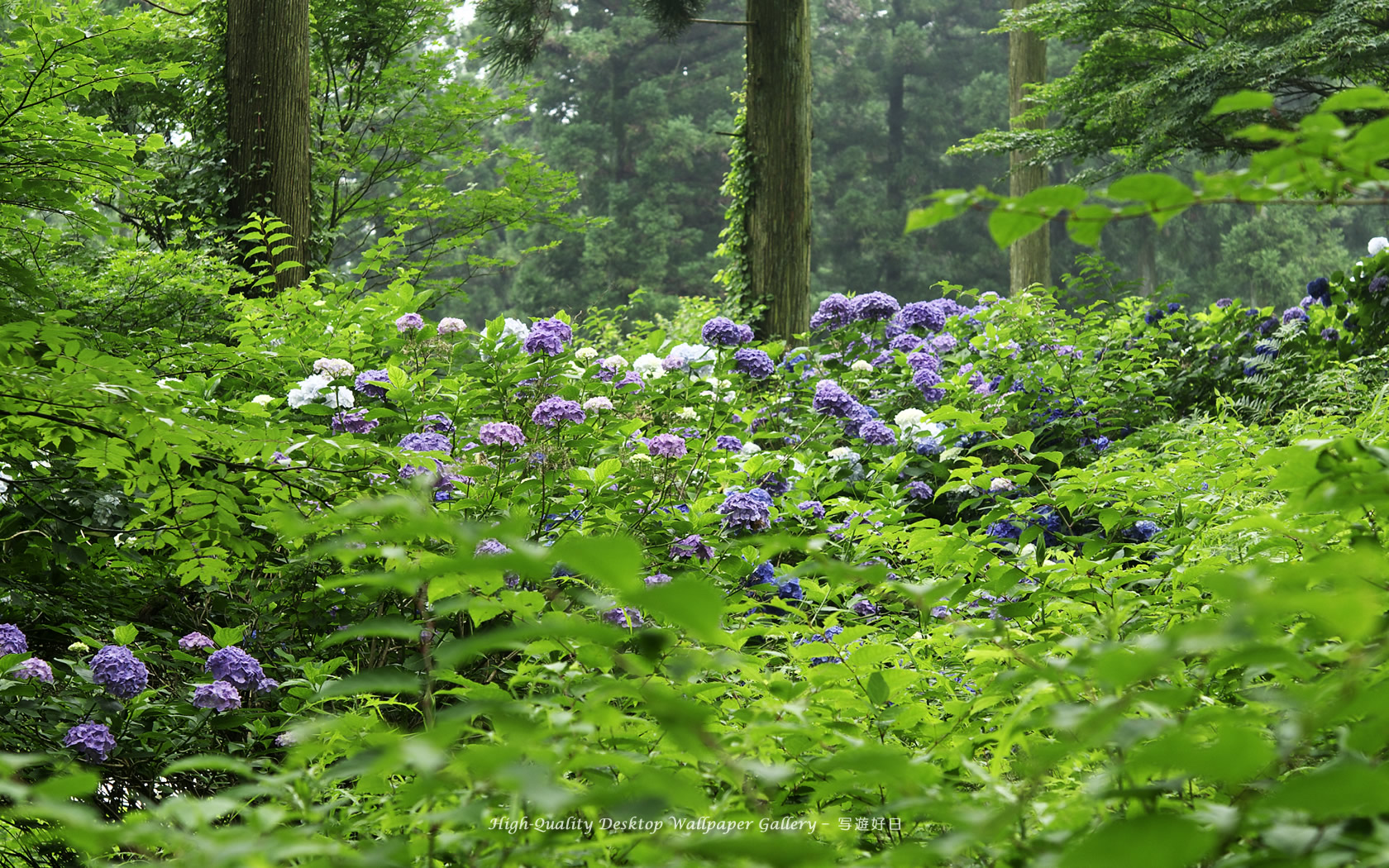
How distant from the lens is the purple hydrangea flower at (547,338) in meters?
3.13

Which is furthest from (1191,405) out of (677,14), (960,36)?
(960,36)

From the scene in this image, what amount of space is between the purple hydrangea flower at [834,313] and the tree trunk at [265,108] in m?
3.04

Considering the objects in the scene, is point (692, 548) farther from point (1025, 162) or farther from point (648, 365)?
point (1025, 162)

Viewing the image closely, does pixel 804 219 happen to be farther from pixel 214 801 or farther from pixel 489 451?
pixel 214 801

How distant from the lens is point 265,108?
5.91m

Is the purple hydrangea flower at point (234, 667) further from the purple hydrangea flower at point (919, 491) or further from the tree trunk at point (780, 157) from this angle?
the tree trunk at point (780, 157)

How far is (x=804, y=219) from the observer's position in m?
6.61

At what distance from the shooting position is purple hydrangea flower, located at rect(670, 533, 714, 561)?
2.60m

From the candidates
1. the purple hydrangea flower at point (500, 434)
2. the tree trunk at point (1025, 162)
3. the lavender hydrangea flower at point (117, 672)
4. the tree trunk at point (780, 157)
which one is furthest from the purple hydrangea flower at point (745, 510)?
the tree trunk at point (1025, 162)

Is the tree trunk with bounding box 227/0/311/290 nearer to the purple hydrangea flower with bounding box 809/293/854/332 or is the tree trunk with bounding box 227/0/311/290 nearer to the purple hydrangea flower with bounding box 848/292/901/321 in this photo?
the purple hydrangea flower with bounding box 809/293/854/332

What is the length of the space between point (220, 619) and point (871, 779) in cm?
243

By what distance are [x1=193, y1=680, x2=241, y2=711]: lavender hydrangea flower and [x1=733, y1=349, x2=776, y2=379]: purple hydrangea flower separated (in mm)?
2271

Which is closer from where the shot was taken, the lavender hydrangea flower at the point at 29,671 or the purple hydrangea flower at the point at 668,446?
the lavender hydrangea flower at the point at 29,671

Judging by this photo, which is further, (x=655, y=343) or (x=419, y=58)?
(x=419, y=58)
